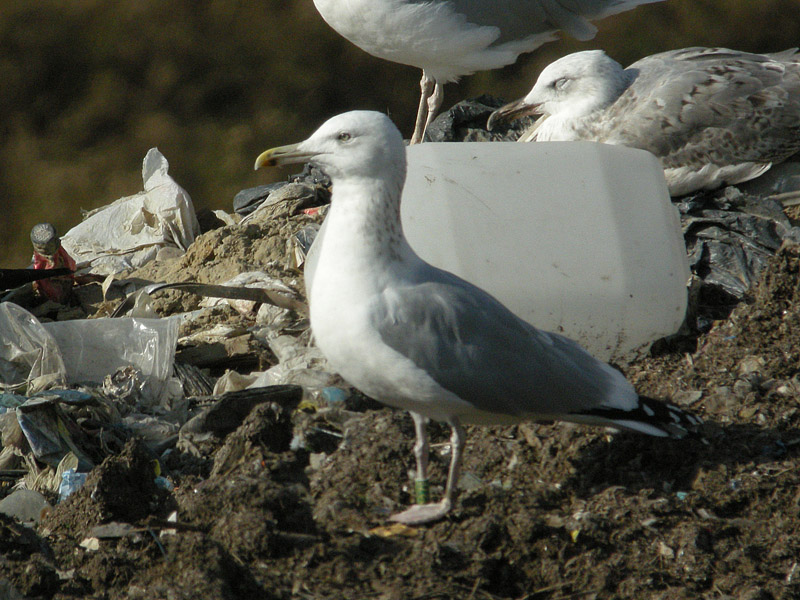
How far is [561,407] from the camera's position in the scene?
7.46 feet

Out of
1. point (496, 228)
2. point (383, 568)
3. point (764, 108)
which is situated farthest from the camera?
point (764, 108)

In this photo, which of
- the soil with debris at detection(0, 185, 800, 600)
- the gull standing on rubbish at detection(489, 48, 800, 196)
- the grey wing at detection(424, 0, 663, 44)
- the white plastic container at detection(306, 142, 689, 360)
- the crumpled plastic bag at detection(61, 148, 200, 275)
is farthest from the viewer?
the crumpled plastic bag at detection(61, 148, 200, 275)

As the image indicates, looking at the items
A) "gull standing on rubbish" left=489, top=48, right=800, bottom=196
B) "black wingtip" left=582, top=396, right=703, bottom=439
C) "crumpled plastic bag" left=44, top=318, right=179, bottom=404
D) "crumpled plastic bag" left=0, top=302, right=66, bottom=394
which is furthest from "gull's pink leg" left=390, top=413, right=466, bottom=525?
"gull standing on rubbish" left=489, top=48, right=800, bottom=196

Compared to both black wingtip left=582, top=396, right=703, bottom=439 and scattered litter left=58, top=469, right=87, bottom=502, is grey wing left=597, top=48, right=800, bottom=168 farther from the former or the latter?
scattered litter left=58, top=469, right=87, bottom=502

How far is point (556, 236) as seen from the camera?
10.4ft

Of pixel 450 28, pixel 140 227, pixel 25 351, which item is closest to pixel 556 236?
pixel 450 28

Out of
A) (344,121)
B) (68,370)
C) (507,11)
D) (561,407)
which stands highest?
(344,121)

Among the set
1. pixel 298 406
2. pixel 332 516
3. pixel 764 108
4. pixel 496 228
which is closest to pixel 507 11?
pixel 764 108

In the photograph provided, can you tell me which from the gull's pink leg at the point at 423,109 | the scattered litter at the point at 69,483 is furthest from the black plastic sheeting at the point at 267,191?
the scattered litter at the point at 69,483

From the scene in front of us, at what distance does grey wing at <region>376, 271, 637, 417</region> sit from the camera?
212 centimetres

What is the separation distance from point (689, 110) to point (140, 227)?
2666mm

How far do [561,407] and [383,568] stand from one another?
0.60 meters

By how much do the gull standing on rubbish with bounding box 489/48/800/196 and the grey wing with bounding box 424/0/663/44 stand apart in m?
0.30

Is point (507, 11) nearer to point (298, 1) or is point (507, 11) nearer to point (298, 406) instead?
point (298, 1)
